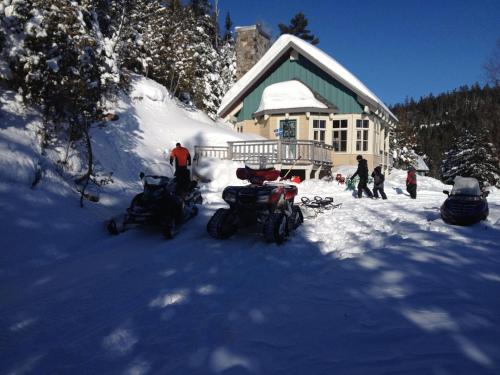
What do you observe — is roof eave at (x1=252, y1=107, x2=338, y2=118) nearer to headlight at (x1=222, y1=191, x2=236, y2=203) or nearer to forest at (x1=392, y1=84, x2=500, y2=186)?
forest at (x1=392, y1=84, x2=500, y2=186)

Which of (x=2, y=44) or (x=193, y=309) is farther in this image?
(x=2, y=44)

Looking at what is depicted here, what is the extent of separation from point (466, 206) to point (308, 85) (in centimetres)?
1469

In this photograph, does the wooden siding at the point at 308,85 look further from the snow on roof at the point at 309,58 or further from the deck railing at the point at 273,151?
the deck railing at the point at 273,151

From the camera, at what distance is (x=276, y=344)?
304 centimetres

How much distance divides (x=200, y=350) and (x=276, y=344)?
656 mm

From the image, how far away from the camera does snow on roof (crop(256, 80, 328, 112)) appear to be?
19469mm

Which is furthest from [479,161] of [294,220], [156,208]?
[156,208]

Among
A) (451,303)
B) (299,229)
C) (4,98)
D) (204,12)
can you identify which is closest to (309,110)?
(299,229)

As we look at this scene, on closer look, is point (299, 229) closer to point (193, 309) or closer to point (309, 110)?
point (193, 309)

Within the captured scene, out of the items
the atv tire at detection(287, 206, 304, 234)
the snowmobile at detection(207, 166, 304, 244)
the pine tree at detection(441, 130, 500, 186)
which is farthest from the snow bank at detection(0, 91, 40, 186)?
the pine tree at detection(441, 130, 500, 186)

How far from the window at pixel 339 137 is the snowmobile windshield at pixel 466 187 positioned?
38.2 ft

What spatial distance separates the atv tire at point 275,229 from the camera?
6.47 m

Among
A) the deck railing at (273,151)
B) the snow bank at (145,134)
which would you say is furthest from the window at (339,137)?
the snow bank at (145,134)

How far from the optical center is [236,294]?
435 centimetres
